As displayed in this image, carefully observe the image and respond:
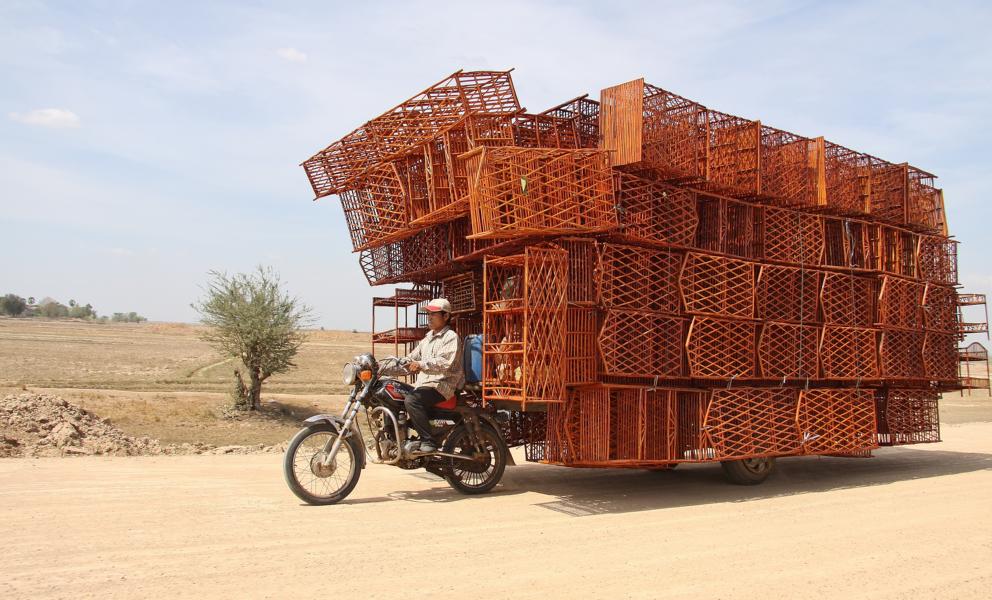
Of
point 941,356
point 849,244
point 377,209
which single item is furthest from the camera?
point 941,356

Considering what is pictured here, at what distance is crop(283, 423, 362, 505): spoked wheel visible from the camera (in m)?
8.11

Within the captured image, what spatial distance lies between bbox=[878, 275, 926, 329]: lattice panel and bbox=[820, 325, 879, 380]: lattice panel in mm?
596

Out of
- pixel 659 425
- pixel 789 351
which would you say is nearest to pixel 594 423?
pixel 659 425

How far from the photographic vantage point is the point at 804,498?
9.49 m

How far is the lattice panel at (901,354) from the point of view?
11820mm

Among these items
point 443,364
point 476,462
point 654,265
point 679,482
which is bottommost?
point 679,482

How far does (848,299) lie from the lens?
456 inches

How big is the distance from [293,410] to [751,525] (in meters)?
21.6

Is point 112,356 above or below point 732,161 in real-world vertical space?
below

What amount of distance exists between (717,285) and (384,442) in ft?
15.9

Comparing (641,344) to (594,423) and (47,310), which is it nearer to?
(594,423)

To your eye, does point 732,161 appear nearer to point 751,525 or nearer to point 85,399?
point 751,525

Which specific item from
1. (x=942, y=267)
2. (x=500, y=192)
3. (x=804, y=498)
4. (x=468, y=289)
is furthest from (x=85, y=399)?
(x=942, y=267)

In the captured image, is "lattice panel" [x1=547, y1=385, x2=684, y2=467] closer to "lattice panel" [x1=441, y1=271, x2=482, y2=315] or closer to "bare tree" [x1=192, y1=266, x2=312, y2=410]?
"lattice panel" [x1=441, y1=271, x2=482, y2=315]
